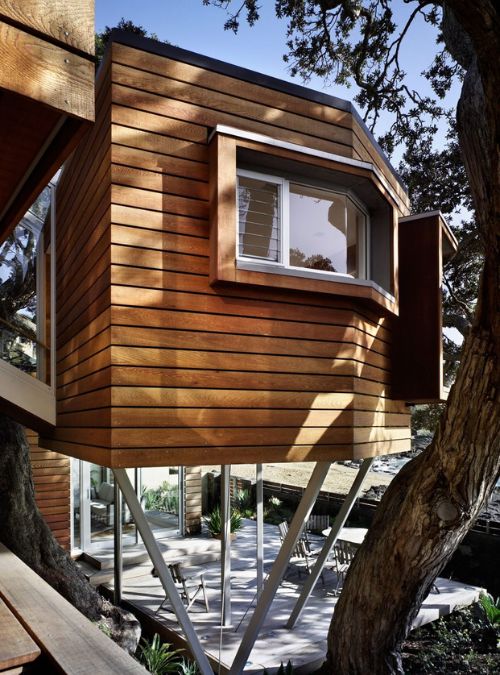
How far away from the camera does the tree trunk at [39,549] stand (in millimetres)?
7074

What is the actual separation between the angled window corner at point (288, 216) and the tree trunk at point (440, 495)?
1.12 meters

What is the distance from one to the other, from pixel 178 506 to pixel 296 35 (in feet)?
34.2

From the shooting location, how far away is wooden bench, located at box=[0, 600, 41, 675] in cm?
131

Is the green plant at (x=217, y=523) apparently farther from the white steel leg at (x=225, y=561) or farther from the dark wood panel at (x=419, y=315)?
the dark wood panel at (x=419, y=315)

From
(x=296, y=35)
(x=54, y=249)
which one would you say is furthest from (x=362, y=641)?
(x=296, y=35)

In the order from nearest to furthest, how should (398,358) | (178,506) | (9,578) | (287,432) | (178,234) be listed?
1. (9,578)
2. (178,234)
3. (287,432)
4. (398,358)
5. (178,506)

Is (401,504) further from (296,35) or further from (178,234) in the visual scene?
(296,35)

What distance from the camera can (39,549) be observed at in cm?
750

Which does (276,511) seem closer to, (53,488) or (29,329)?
(53,488)

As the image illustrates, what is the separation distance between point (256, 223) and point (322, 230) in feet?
2.67

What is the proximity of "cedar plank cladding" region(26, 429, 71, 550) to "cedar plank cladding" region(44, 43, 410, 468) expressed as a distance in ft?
17.0

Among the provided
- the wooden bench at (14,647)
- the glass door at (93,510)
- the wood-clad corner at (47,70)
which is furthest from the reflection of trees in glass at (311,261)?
the glass door at (93,510)

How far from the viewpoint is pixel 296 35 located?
37.0 feet

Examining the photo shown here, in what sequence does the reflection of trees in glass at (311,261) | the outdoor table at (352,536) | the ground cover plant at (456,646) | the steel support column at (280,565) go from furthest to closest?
the outdoor table at (352,536)
the ground cover plant at (456,646)
the steel support column at (280,565)
the reflection of trees in glass at (311,261)
